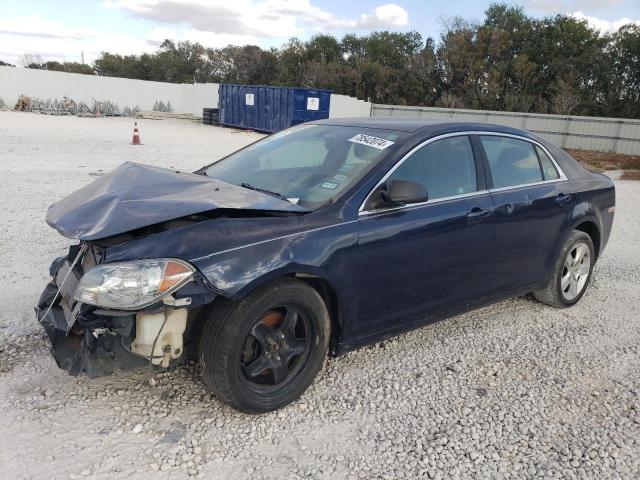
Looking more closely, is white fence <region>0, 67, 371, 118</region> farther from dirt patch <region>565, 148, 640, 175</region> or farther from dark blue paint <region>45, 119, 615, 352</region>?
dark blue paint <region>45, 119, 615, 352</region>

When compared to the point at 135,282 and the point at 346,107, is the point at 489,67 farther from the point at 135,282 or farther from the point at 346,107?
the point at 135,282

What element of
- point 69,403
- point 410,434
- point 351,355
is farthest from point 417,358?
point 69,403

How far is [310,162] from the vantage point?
12.6 feet

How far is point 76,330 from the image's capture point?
2.78 meters

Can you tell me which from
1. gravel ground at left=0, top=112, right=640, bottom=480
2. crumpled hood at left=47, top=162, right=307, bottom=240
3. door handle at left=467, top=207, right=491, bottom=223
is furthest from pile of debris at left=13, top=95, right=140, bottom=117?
door handle at left=467, top=207, right=491, bottom=223

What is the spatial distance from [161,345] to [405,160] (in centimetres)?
188

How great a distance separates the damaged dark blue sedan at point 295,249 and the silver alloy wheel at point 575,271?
387 mm

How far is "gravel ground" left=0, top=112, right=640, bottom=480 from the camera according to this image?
8.89 ft

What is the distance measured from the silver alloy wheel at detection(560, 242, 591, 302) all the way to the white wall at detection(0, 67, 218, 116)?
36.6 m

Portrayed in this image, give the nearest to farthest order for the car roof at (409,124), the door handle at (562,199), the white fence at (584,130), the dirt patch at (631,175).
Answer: the car roof at (409,124) < the door handle at (562,199) < the dirt patch at (631,175) < the white fence at (584,130)

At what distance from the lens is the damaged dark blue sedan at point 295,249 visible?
2.72 m

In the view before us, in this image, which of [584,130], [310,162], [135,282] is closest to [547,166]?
[310,162]

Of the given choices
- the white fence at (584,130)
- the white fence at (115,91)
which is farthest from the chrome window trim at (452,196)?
the white fence at (115,91)

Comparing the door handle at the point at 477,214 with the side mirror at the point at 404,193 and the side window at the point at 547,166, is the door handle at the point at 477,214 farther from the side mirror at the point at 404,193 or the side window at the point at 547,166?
the side window at the point at 547,166
